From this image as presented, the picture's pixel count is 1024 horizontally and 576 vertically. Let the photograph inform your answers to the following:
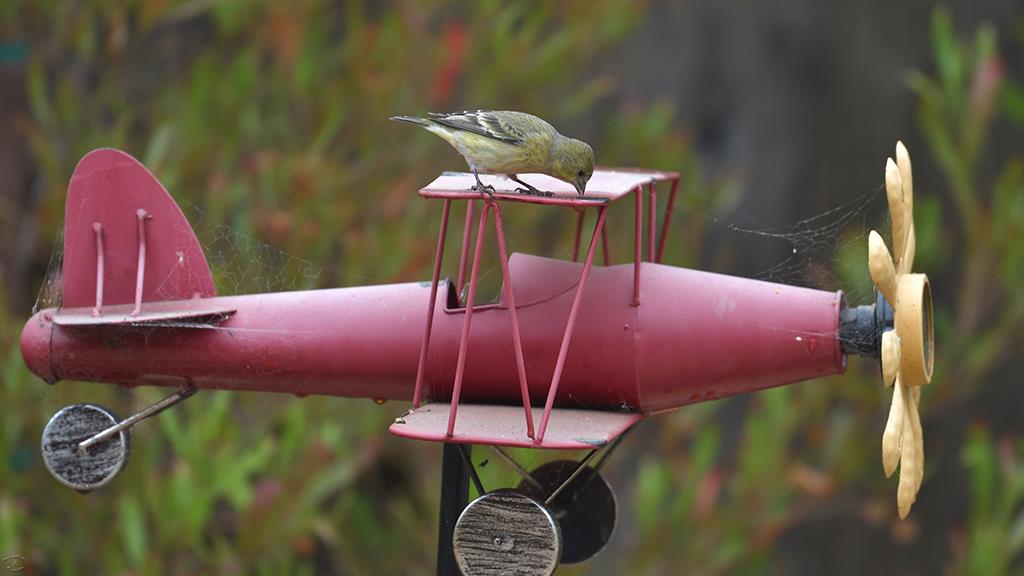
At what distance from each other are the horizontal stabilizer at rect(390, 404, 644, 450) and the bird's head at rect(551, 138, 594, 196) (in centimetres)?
33

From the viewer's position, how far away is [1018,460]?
12.3ft

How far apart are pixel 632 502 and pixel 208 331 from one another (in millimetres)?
2214

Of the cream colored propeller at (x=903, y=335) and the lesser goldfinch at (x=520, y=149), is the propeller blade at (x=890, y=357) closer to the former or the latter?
the cream colored propeller at (x=903, y=335)

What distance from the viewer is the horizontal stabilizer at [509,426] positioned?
5.32ft

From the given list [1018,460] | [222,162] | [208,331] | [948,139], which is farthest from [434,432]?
[1018,460]

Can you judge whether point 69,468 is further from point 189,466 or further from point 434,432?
point 189,466

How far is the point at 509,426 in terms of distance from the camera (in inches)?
67.2

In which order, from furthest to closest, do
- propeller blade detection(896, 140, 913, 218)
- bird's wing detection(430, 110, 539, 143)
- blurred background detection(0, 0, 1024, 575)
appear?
blurred background detection(0, 0, 1024, 575) < bird's wing detection(430, 110, 539, 143) < propeller blade detection(896, 140, 913, 218)

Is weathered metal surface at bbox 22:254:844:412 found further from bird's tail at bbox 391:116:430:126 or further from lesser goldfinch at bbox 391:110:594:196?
bird's tail at bbox 391:116:430:126

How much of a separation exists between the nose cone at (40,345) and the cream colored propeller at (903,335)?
1201 mm

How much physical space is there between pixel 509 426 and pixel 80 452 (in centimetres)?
69

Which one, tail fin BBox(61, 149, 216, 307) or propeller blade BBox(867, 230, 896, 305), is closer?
propeller blade BBox(867, 230, 896, 305)

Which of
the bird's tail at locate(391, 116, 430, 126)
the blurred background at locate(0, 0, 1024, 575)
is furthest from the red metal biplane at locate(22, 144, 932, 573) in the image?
the blurred background at locate(0, 0, 1024, 575)

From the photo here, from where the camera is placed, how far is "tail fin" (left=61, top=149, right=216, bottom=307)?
6.59ft
